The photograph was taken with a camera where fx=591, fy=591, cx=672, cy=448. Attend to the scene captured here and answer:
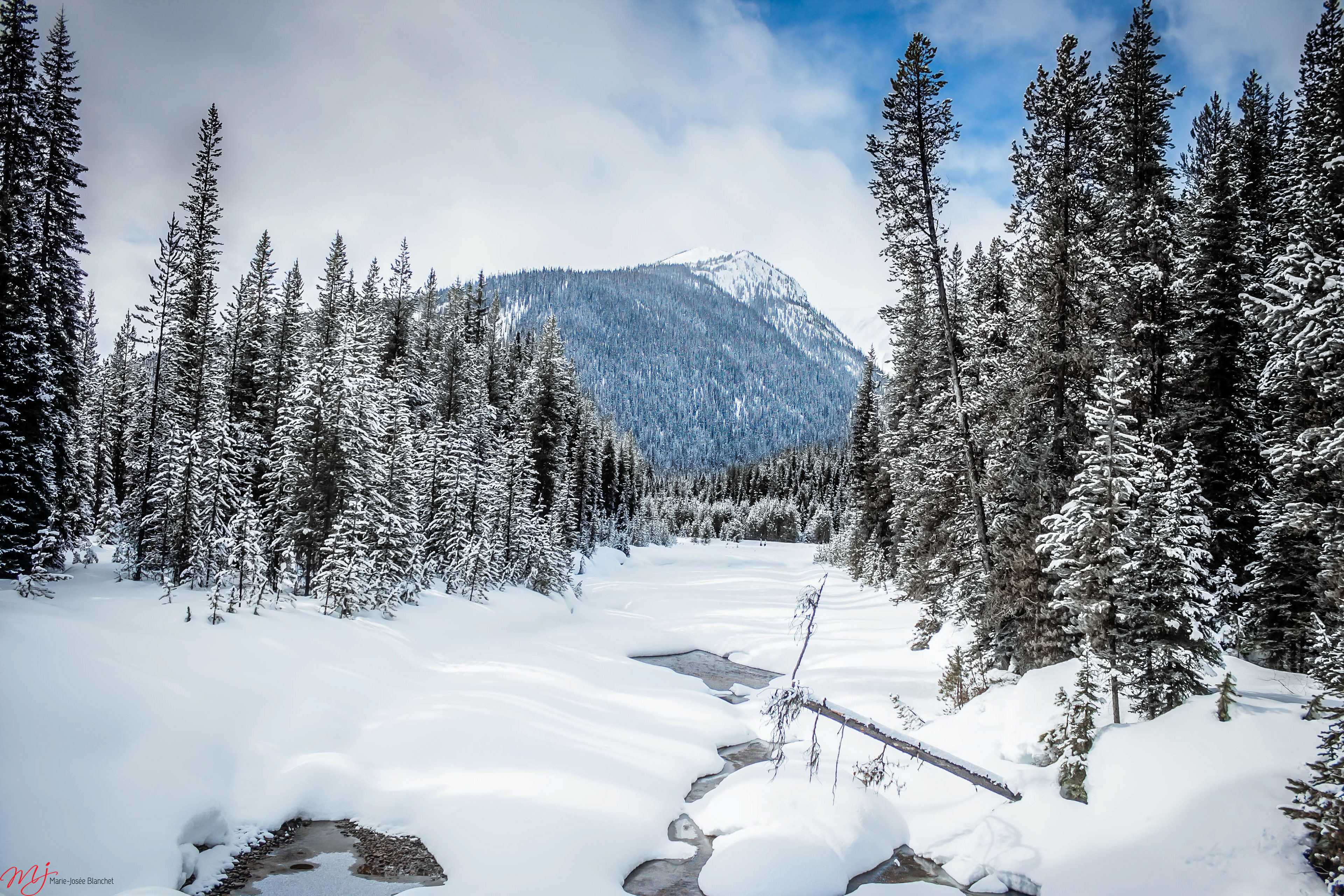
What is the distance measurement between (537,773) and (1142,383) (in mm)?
14632

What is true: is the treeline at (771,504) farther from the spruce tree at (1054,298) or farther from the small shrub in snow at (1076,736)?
the small shrub in snow at (1076,736)

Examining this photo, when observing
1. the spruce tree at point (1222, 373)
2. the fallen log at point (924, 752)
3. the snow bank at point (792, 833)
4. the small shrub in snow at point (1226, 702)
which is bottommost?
the snow bank at point (792, 833)

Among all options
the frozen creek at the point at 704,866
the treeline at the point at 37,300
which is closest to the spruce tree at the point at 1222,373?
the frozen creek at the point at 704,866

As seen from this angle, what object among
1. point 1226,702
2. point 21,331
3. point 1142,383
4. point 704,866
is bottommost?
point 704,866

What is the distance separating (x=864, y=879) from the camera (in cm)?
782

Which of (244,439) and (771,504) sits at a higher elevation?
(244,439)

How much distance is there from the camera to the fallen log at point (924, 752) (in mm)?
9008

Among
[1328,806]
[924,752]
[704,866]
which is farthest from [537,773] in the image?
[1328,806]

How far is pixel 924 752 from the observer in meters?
9.86

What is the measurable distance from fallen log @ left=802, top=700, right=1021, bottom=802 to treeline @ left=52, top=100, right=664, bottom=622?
1300 cm

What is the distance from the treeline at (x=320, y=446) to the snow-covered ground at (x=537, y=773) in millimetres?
2995

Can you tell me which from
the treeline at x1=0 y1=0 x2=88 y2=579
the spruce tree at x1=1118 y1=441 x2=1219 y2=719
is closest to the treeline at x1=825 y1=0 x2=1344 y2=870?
the spruce tree at x1=1118 y1=441 x2=1219 y2=719

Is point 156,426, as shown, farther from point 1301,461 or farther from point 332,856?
point 1301,461

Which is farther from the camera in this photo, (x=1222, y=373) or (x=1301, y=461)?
(x=1222, y=373)
